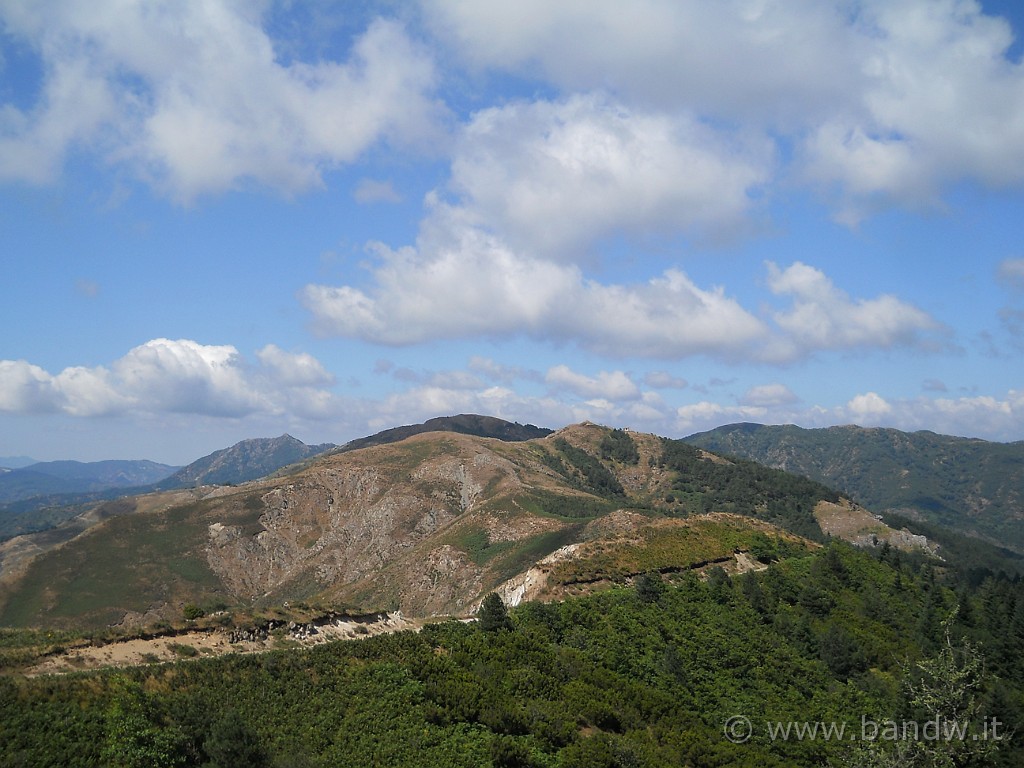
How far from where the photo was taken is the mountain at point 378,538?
89.5m

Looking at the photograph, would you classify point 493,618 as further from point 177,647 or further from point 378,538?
point 378,538

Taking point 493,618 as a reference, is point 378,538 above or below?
below

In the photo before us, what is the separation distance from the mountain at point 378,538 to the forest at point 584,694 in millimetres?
12400

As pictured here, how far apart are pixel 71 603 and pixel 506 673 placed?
107411 millimetres

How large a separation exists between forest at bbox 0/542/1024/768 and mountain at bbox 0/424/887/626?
12.4 meters

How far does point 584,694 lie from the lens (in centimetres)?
3047

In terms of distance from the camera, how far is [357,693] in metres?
27.0

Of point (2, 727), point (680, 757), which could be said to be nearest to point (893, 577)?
point (680, 757)

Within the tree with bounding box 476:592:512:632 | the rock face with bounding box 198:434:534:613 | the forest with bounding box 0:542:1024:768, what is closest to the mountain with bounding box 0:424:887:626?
the rock face with bounding box 198:434:534:613

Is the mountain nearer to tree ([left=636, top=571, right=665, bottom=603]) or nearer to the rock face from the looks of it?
the rock face

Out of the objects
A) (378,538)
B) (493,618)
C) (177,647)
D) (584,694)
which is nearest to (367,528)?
(378,538)

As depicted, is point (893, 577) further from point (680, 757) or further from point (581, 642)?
point (680, 757)

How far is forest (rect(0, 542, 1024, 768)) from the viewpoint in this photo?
21.2 m

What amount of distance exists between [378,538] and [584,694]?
10336 centimetres
